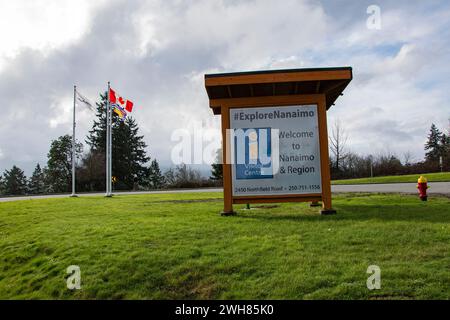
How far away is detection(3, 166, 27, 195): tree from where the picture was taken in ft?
241

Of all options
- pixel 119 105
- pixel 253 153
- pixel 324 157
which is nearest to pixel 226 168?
pixel 253 153

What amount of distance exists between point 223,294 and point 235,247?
1622 millimetres

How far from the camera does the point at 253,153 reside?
32.2 feet

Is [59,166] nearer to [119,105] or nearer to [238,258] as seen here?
[119,105]

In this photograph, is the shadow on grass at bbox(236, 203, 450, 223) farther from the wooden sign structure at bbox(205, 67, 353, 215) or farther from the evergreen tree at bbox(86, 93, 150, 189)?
the evergreen tree at bbox(86, 93, 150, 189)

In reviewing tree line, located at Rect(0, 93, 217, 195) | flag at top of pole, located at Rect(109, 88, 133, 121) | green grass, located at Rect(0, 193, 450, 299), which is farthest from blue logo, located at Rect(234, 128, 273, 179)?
tree line, located at Rect(0, 93, 217, 195)

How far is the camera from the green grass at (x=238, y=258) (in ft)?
14.9

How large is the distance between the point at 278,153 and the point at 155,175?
196 ft

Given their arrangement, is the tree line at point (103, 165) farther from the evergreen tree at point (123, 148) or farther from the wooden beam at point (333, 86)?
the wooden beam at point (333, 86)

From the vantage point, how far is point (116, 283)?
5031mm

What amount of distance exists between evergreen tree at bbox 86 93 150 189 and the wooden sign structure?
165 feet

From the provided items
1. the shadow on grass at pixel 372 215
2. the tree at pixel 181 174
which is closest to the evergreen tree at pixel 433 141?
the tree at pixel 181 174
